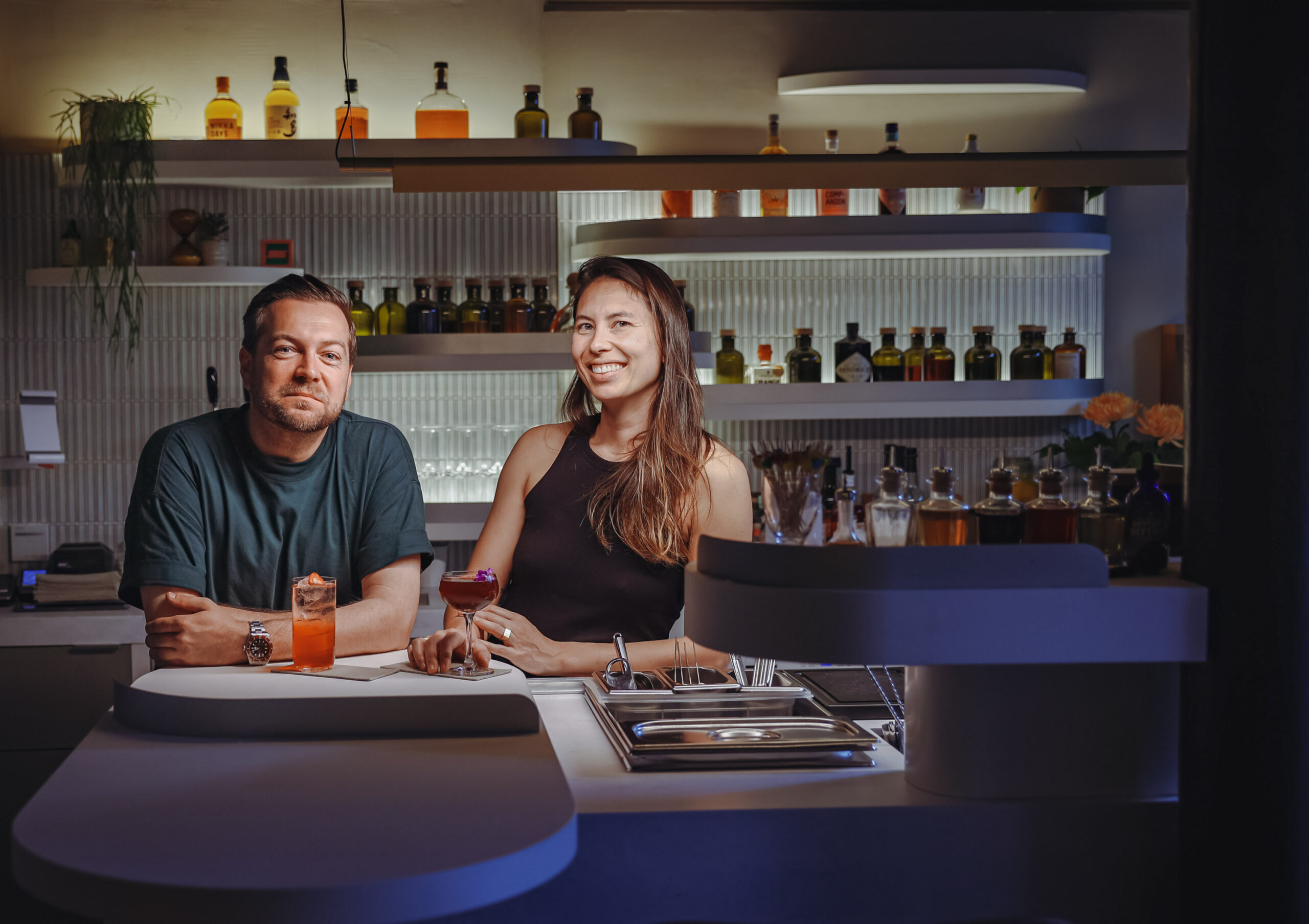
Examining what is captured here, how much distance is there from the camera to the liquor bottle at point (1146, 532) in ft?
4.83

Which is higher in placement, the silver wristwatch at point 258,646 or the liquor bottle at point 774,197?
the liquor bottle at point 774,197

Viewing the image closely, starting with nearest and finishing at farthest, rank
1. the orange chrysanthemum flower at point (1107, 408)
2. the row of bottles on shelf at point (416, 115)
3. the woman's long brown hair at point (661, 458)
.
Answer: the orange chrysanthemum flower at point (1107, 408) < the woman's long brown hair at point (661, 458) < the row of bottles on shelf at point (416, 115)

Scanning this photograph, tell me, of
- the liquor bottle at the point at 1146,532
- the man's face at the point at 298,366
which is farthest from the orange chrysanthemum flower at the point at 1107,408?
the man's face at the point at 298,366

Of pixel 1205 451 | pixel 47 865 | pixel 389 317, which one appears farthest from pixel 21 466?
pixel 1205 451

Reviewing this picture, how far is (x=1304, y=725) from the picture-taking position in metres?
1.35

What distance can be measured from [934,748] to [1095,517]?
1.22 feet

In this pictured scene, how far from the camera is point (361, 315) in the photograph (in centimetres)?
344

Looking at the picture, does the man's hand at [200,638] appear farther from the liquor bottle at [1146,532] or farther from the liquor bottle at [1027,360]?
the liquor bottle at [1027,360]

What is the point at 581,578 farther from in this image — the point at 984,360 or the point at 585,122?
the point at 984,360

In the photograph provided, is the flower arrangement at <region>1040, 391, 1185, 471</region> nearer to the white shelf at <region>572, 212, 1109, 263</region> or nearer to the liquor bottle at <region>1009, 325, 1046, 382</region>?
the liquor bottle at <region>1009, 325, 1046, 382</region>

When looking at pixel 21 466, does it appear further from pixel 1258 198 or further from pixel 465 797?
pixel 1258 198

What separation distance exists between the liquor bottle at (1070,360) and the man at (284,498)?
227 cm

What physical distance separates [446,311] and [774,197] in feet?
3.54

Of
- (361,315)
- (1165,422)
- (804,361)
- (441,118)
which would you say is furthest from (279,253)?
(1165,422)
